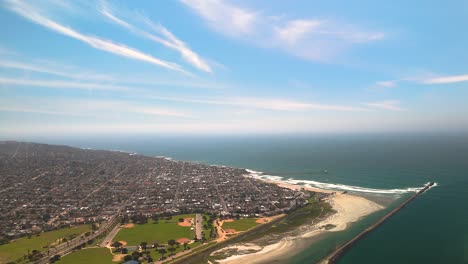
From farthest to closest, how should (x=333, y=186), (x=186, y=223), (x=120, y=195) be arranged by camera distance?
(x=333, y=186) < (x=120, y=195) < (x=186, y=223)

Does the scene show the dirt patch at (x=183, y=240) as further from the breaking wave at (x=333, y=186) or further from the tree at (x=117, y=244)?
the breaking wave at (x=333, y=186)

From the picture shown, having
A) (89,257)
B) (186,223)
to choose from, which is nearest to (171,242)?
(186,223)

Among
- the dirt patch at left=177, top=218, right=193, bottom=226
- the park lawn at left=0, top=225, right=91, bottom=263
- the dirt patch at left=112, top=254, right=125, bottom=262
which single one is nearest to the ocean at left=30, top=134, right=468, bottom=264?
the dirt patch at left=177, top=218, right=193, bottom=226

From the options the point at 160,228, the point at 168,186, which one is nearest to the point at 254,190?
the point at 168,186

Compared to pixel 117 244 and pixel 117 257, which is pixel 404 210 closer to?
pixel 117 257

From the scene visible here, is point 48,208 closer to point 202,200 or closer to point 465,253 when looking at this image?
point 202,200
